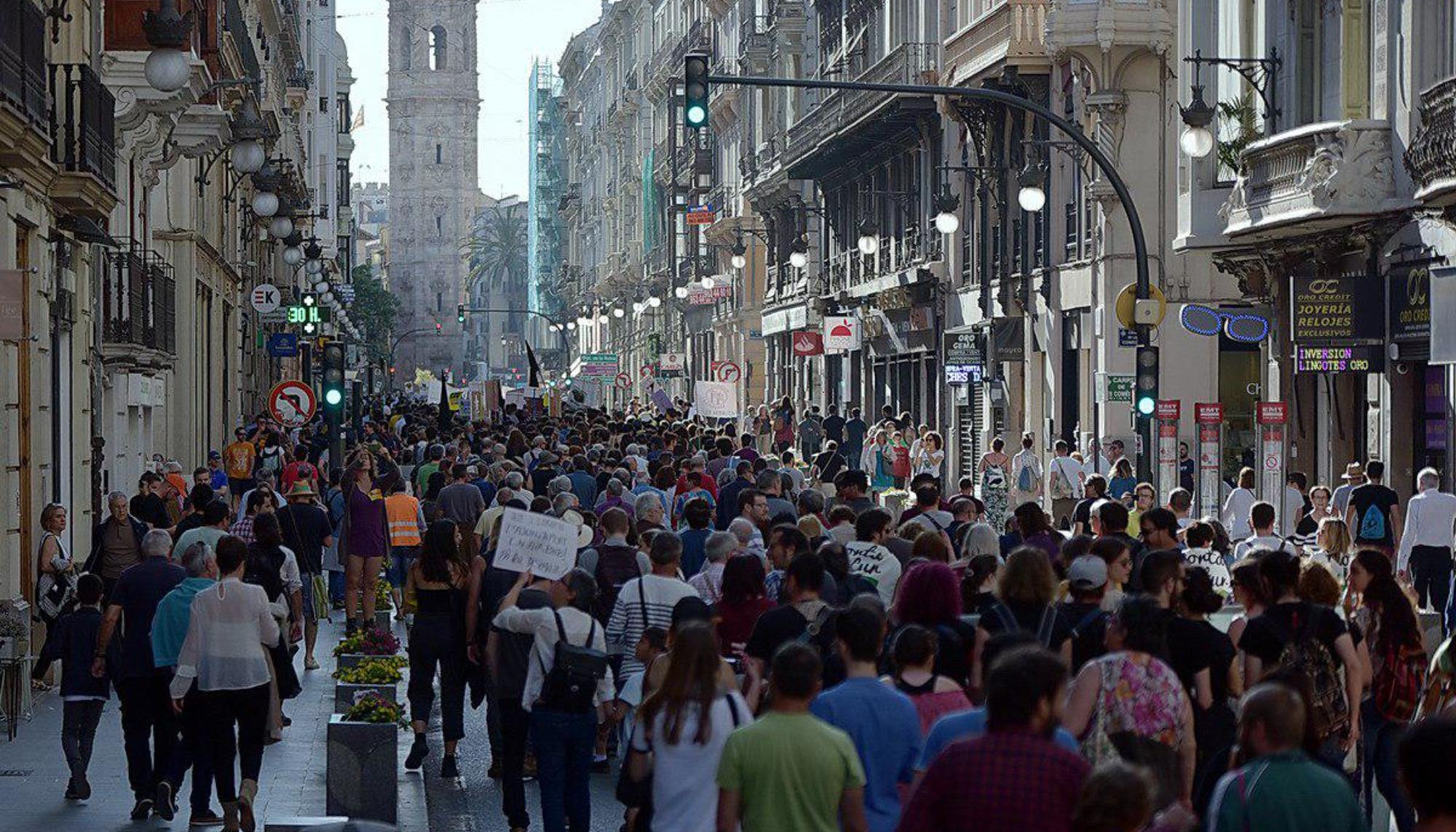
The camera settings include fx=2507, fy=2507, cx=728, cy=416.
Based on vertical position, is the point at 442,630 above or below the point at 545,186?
below

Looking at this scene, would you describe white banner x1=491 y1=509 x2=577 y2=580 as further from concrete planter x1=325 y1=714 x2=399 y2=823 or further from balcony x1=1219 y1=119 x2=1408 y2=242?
balcony x1=1219 y1=119 x2=1408 y2=242

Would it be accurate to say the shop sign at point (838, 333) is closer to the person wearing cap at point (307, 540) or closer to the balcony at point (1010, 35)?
the balcony at point (1010, 35)

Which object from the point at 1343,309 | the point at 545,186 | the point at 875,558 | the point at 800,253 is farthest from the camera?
the point at 545,186

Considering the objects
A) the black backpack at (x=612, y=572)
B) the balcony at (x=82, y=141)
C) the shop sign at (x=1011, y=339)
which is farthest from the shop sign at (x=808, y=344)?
the black backpack at (x=612, y=572)

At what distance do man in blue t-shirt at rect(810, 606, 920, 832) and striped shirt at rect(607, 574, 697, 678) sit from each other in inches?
148

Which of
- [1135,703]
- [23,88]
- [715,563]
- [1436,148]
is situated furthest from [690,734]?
[1436,148]

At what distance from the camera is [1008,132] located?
42750 mm

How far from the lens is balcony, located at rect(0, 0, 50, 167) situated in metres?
17.0

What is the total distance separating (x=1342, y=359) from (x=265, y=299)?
2551 cm

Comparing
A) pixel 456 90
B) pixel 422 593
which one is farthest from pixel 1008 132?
pixel 456 90

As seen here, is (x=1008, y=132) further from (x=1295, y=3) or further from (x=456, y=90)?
(x=456, y=90)

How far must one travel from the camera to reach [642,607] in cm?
1221

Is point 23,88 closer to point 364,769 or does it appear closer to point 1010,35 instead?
point 364,769

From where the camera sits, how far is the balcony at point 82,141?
21016 mm
